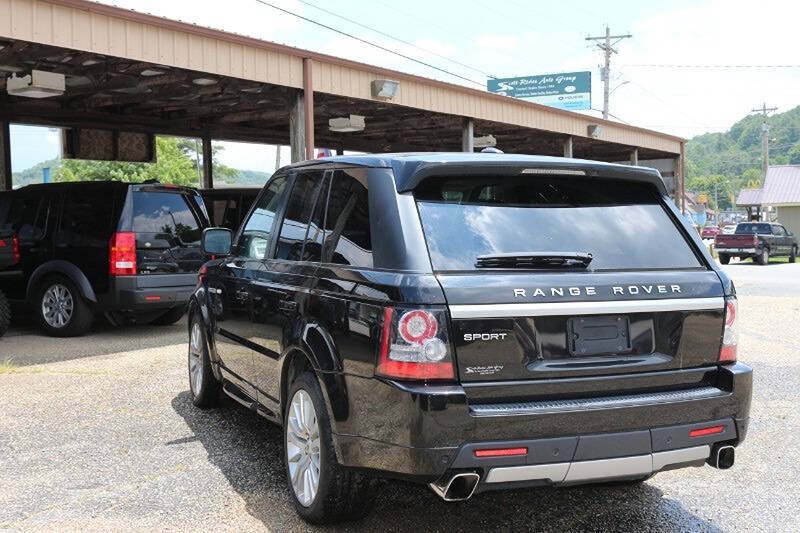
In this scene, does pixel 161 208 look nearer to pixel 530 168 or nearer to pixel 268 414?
pixel 268 414

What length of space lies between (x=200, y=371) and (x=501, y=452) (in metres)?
3.70

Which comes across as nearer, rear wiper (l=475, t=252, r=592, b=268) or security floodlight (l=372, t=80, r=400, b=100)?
rear wiper (l=475, t=252, r=592, b=268)

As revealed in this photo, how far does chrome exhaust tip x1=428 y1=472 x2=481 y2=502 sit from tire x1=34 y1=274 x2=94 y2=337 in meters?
7.78

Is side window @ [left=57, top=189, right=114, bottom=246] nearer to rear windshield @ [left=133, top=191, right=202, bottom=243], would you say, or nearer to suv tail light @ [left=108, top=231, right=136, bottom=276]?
suv tail light @ [left=108, top=231, right=136, bottom=276]

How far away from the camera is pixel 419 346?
3223 millimetres

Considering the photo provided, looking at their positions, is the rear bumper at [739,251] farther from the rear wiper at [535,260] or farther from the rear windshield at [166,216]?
the rear wiper at [535,260]

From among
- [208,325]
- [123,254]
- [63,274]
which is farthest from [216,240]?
[63,274]

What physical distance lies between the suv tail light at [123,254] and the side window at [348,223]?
5999 millimetres

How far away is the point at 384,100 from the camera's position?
1391cm

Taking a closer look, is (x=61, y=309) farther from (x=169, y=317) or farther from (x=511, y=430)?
(x=511, y=430)

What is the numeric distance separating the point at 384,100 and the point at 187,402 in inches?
335

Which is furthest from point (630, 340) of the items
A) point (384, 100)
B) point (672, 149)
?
point (672, 149)

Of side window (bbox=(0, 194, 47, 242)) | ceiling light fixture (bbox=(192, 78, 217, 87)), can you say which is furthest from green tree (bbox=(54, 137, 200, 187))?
side window (bbox=(0, 194, 47, 242))

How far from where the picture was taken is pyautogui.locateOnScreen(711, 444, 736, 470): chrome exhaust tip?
12.0 ft
